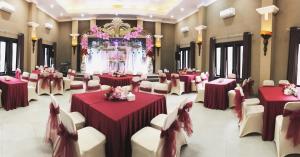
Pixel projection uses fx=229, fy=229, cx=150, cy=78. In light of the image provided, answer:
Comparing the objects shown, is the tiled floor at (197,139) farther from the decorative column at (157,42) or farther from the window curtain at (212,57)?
the decorative column at (157,42)

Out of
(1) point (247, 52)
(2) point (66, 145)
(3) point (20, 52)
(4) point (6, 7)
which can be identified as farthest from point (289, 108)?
(3) point (20, 52)

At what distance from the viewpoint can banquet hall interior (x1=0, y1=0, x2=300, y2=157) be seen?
2.79 metres

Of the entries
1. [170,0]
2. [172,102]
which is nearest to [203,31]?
[170,0]

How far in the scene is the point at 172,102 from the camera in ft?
23.6

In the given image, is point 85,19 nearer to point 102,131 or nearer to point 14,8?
point 14,8

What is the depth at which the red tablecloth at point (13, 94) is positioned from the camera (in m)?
5.66

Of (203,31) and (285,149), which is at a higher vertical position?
(203,31)

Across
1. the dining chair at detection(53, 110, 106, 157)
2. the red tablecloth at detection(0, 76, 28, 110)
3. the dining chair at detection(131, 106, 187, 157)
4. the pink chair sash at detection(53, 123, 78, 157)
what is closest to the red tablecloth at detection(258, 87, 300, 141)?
the dining chair at detection(131, 106, 187, 157)

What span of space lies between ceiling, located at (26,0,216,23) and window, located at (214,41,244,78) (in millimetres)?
3092

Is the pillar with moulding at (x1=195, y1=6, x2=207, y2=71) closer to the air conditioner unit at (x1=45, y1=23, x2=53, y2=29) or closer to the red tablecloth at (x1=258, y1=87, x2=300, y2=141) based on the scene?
the red tablecloth at (x1=258, y1=87, x2=300, y2=141)

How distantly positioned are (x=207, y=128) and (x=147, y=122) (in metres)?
1.73

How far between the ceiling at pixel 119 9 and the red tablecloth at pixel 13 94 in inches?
253

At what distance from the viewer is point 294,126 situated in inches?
119

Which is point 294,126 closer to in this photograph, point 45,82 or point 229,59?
point 229,59
